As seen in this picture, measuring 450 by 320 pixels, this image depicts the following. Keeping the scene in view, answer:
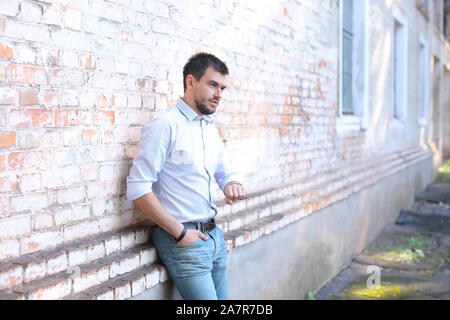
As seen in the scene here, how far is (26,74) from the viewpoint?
203cm

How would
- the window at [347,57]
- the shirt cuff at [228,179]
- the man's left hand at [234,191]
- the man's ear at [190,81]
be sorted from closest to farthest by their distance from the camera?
the man's ear at [190,81] → the man's left hand at [234,191] → the shirt cuff at [228,179] → the window at [347,57]

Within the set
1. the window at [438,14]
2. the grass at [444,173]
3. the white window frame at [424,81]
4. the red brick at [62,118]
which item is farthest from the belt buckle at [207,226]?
the window at [438,14]

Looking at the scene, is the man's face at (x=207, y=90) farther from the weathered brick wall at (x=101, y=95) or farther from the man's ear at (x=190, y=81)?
the weathered brick wall at (x=101, y=95)

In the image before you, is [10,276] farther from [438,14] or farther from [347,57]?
[438,14]

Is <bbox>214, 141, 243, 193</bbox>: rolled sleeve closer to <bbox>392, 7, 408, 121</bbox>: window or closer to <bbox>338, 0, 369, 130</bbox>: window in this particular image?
<bbox>338, 0, 369, 130</bbox>: window

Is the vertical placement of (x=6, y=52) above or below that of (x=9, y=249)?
above

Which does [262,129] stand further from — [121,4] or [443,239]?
[443,239]

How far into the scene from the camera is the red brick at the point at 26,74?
1974mm

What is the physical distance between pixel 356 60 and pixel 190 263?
199 inches

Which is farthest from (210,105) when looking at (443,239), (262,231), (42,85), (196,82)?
(443,239)

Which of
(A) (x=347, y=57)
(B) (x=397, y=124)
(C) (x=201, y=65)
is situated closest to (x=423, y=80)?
(B) (x=397, y=124)

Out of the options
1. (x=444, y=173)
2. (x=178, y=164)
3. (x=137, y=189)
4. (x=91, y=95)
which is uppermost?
(x=91, y=95)

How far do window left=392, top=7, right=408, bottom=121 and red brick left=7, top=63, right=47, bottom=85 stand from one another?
840 centimetres

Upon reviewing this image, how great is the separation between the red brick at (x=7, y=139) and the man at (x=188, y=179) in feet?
1.94
